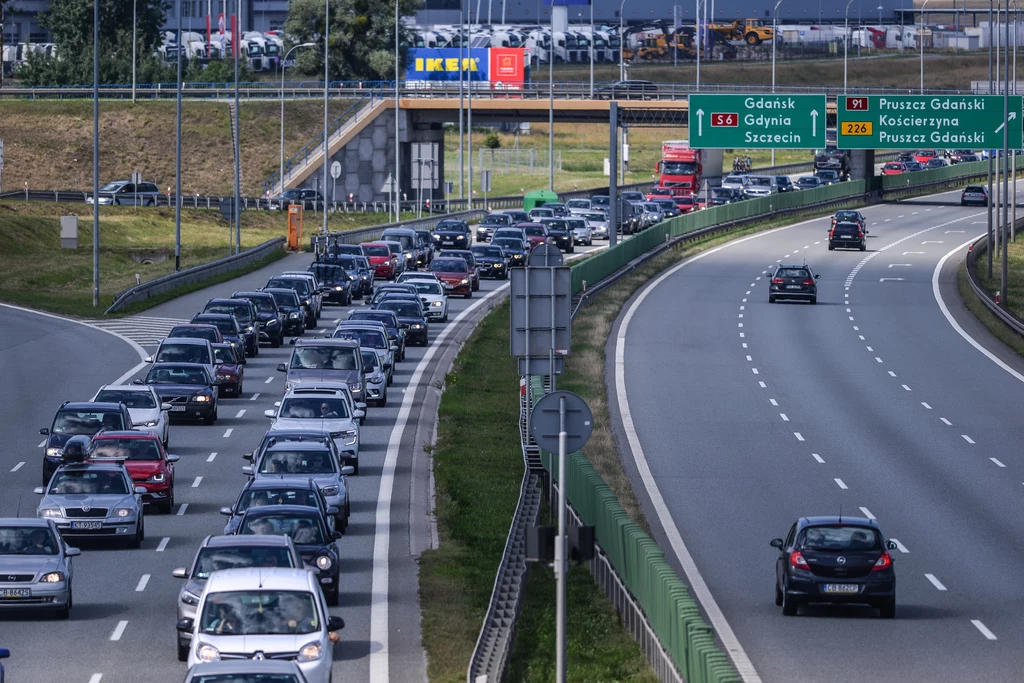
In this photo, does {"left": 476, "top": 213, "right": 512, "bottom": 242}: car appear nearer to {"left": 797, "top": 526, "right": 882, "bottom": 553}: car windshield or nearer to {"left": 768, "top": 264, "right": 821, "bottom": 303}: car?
{"left": 768, "top": 264, "right": 821, "bottom": 303}: car

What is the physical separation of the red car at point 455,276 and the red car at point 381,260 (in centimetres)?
406

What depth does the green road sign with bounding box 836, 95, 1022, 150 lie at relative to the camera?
81438 millimetres

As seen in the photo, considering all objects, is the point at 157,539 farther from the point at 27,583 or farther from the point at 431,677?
the point at 431,677

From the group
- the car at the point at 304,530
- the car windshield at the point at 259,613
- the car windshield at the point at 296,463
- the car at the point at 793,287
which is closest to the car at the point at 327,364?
the car windshield at the point at 296,463

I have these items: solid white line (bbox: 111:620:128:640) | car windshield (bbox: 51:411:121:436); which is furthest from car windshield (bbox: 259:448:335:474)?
solid white line (bbox: 111:620:128:640)

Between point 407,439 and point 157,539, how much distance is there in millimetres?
10800

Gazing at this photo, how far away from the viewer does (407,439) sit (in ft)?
125

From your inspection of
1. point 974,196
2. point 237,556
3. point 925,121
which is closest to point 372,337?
point 237,556

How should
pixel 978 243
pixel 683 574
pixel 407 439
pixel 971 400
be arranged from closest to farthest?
pixel 683 574
pixel 407 439
pixel 971 400
pixel 978 243

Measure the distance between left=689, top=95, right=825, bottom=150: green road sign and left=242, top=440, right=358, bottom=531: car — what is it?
54263 millimetres

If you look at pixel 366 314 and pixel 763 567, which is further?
pixel 366 314

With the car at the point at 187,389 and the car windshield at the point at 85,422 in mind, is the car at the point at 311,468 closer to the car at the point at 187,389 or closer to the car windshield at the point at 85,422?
the car windshield at the point at 85,422

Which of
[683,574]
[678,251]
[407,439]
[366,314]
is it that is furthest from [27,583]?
[678,251]

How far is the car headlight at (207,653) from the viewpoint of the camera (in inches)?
704
